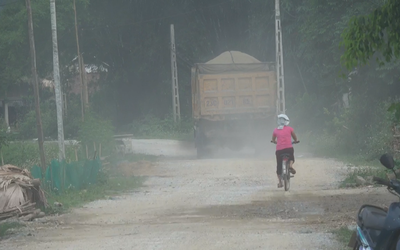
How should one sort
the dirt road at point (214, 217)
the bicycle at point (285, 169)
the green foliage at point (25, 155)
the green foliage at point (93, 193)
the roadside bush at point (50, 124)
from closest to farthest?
1. the dirt road at point (214, 217)
2. the green foliage at point (93, 193)
3. the bicycle at point (285, 169)
4. the green foliage at point (25, 155)
5. the roadside bush at point (50, 124)

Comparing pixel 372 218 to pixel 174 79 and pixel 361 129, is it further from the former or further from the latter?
pixel 174 79

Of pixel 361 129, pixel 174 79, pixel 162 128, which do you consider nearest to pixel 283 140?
pixel 361 129

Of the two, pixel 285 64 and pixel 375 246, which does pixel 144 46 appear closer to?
pixel 285 64

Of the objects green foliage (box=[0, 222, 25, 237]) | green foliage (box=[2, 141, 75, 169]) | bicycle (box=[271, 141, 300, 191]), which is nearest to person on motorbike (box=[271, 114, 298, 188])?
bicycle (box=[271, 141, 300, 191])

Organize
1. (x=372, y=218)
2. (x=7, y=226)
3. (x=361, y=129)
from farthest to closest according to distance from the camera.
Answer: (x=361, y=129) < (x=7, y=226) < (x=372, y=218)

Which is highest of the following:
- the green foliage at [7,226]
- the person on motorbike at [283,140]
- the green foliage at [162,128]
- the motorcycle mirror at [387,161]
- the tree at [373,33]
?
the tree at [373,33]

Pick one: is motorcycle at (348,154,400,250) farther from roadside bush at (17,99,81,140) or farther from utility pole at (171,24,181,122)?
roadside bush at (17,99,81,140)

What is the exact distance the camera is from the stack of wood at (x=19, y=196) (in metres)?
11.9

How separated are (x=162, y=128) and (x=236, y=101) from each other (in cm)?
2135

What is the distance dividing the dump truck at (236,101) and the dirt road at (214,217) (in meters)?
6.68

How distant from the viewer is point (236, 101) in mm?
25797

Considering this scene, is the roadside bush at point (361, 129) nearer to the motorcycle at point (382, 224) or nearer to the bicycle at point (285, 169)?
the bicycle at point (285, 169)

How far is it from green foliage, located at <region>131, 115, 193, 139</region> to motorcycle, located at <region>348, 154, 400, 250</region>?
113 ft

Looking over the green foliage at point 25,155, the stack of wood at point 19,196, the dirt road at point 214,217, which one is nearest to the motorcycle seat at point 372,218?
the dirt road at point 214,217
